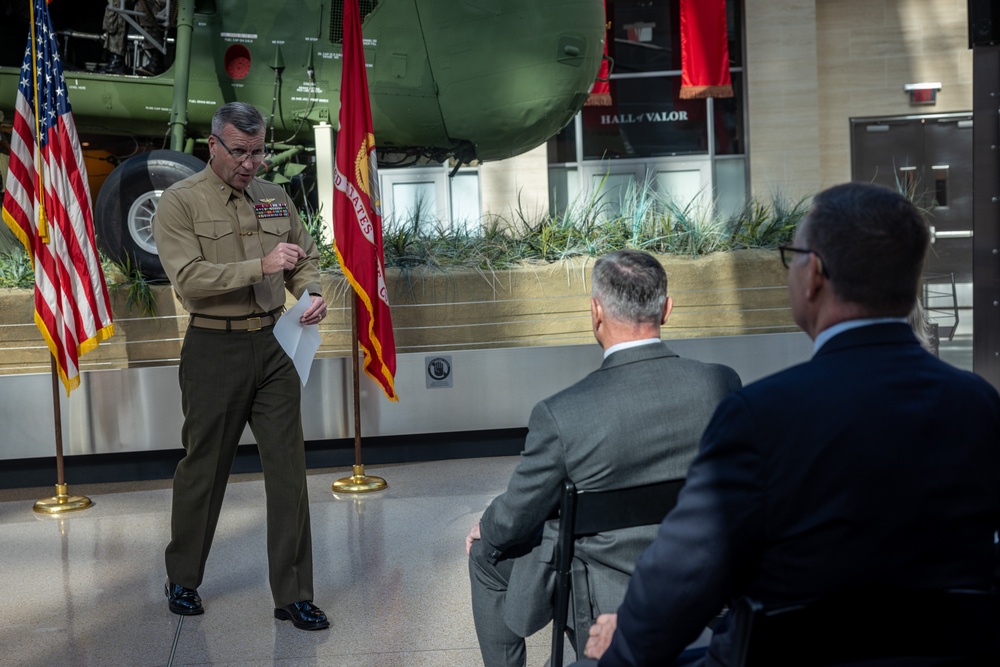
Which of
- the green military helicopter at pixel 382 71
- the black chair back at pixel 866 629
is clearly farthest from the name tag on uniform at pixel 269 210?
the green military helicopter at pixel 382 71

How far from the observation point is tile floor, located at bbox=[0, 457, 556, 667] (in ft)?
12.4

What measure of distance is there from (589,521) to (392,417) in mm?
4731

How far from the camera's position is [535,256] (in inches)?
298

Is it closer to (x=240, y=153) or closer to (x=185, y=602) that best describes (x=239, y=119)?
(x=240, y=153)

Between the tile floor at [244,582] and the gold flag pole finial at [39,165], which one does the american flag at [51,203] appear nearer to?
the gold flag pole finial at [39,165]

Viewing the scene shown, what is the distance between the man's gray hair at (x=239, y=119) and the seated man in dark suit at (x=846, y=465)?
265 centimetres

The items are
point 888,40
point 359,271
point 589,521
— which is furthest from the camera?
point 888,40

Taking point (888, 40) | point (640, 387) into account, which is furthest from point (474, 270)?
point (888, 40)

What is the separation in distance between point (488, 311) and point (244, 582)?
3137 millimetres

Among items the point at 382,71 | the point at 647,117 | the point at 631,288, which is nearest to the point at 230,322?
the point at 631,288

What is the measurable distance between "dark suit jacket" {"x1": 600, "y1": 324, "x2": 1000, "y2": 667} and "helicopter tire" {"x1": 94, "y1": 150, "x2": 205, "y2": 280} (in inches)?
263

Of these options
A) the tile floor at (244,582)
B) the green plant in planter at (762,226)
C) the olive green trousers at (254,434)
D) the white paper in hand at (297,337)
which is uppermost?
the green plant in planter at (762,226)

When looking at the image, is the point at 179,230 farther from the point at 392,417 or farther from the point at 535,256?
the point at 535,256

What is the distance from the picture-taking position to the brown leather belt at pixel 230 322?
398 cm
